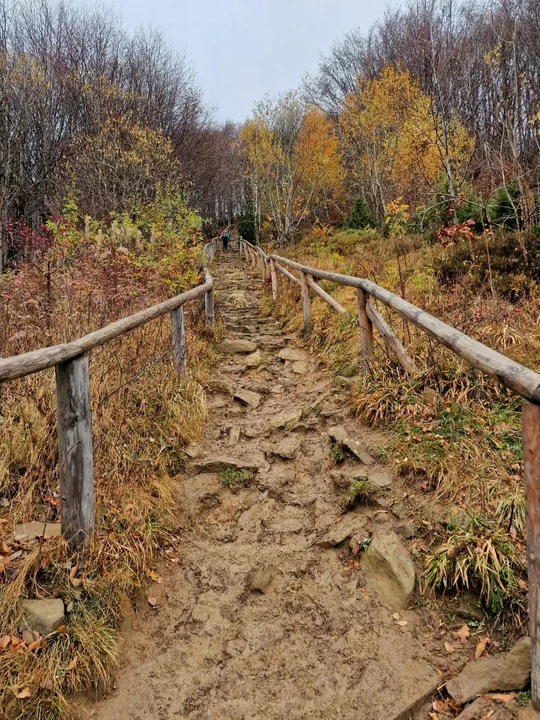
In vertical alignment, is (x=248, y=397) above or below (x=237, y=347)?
below

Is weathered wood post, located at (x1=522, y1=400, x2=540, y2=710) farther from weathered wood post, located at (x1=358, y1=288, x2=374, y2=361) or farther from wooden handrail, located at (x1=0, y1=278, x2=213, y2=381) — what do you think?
weathered wood post, located at (x1=358, y1=288, x2=374, y2=361)

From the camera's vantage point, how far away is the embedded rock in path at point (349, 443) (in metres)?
3.43

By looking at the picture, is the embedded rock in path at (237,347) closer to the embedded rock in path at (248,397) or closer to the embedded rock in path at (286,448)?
the embedded rock in path at (248,397)

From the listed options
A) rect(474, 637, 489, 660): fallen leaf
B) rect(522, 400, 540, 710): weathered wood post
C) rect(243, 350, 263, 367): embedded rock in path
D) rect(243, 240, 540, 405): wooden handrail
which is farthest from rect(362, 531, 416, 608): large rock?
rect(243, 350, 263, 367): embedded rock in path

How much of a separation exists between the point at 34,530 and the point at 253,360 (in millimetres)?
3991

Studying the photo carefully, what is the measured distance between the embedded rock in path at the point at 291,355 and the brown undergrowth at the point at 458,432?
256mm

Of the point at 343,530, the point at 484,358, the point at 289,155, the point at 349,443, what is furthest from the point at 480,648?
the point at 289,155

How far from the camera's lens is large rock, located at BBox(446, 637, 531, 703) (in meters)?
1.84

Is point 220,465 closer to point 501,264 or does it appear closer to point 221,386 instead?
point 221,386

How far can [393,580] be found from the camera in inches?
95.0

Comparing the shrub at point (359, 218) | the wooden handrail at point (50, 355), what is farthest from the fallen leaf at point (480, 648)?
the shrub at point (359, 218)

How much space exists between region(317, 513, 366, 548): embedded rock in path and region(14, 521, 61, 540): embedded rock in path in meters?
1.59

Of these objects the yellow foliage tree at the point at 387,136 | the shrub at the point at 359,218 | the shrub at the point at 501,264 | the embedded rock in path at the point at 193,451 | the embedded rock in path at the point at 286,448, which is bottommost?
the embedded rock in path at the point at 286,448

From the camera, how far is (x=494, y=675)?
74.0 inches
